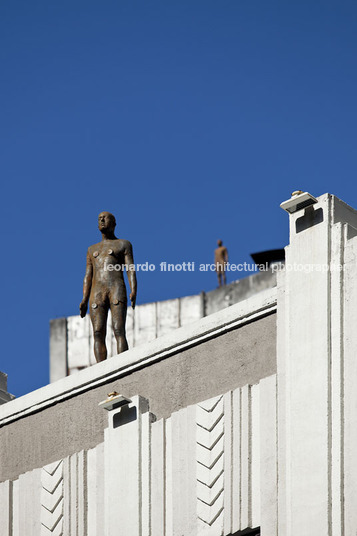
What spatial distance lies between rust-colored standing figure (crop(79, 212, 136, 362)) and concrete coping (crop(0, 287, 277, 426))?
1.64m

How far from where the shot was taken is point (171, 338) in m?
19.7

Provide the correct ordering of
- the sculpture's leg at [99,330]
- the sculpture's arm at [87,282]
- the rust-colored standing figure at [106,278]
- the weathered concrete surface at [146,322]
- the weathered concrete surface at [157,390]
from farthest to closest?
the weathered concrete surface at [146,322]
the sculpture's arm at [87,282]
the rust-colored standing figure at [106,278]
the sculpture's leg at [99,330]
the weathered concrete surface at [157,390]

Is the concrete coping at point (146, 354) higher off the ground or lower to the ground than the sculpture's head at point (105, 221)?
lower

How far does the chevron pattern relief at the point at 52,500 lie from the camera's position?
790 inches

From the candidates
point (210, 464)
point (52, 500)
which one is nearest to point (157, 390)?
point (210, 464)

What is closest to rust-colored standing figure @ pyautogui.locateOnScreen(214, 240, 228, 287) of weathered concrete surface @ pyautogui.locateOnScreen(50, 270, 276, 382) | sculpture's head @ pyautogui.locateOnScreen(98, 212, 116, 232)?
weathered concrete surface @ pyautogui.locateOnScreen(50, 270, 276, 382)

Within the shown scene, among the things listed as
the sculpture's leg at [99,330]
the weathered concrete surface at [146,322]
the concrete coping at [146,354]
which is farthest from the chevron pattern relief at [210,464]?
the weathered concrete surface at [146,322]

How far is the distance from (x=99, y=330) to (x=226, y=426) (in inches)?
159

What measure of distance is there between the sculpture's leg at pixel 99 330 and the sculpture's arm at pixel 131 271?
47 cm

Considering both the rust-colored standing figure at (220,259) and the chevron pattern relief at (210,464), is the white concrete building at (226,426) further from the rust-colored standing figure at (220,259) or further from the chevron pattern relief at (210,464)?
the rust-colored standing figure at (220,259)

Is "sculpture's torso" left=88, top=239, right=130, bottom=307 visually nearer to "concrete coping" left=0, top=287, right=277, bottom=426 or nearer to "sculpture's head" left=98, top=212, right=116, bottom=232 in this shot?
"sculpture's head" left=98, top=212, right=116, bottom=232

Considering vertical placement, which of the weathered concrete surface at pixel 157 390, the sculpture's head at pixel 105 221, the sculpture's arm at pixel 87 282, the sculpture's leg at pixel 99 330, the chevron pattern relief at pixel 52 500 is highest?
the sculpture's head at pixel 105 221

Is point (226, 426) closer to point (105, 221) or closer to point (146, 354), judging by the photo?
point (146, 354)

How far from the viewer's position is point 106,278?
22484mm
